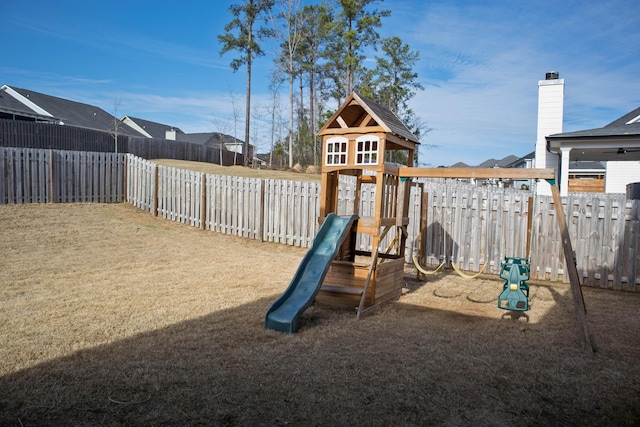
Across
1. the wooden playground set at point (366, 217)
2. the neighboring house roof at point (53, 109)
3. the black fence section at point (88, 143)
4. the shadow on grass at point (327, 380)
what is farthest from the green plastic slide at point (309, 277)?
the neighboring house roof at point (53, 109)

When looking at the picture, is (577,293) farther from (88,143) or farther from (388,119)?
(88,143)

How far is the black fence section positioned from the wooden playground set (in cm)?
2300

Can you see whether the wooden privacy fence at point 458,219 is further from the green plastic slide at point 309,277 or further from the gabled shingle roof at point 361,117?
the green plastic slide at point 309,277

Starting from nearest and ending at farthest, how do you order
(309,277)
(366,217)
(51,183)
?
(309,277) → (366,217) → (51,183)

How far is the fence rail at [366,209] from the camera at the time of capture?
8.69 metres

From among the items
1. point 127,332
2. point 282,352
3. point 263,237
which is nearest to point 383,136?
point 282,352

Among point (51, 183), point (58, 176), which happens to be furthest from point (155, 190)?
point (51, 183)

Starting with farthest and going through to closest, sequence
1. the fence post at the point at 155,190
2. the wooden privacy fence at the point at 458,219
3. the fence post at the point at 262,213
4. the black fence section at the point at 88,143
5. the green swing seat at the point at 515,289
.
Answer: the black fence section at the point at 88,143 < the fence post at the point at 155,190 < the fence post at the point at 262,213 < the wooden privacy fence at the point at 458,219 < the green swing seat at the point at 515,289

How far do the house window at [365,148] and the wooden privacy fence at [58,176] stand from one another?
1071cm

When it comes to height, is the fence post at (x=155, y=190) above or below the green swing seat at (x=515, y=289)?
above

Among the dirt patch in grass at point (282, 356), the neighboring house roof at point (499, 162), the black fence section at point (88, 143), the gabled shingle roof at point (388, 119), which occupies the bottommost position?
the dirt patch in grass at point (282, 356)

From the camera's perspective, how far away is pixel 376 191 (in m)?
7.11

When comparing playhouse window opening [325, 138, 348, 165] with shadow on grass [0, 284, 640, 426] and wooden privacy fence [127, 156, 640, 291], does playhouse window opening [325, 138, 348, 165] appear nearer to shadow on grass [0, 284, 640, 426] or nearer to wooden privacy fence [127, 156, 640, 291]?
shadow on grass [0, 284, 640, 426]

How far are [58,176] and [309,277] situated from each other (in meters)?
11.1
